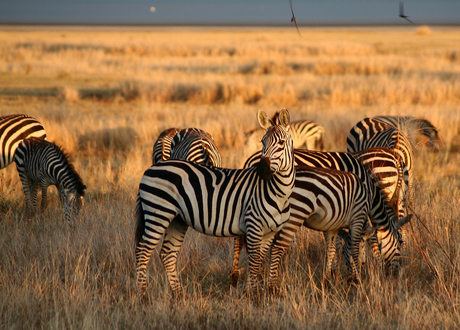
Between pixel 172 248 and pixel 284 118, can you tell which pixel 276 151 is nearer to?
pixel 284 118

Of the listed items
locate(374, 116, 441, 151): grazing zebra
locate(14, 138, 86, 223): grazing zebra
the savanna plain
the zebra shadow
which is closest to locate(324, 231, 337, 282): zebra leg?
the savanna plain

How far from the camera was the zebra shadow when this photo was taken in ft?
44.1

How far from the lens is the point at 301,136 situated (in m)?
12.6

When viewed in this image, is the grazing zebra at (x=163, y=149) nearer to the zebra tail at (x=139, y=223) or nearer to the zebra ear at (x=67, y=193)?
the zebra ear at (x=67, y=193)

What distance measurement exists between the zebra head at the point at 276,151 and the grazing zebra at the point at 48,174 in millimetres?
4359

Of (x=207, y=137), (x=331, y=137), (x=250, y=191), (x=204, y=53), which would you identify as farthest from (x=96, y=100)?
(x=204, y=53)

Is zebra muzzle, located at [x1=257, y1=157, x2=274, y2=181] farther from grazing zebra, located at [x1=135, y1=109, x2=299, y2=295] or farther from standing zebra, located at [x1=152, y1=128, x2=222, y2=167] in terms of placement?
Result: standing zebra, located at [x1=152, y1=128, x2=222, y2=167]

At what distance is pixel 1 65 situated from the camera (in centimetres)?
3145

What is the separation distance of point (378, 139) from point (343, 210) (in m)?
3.47

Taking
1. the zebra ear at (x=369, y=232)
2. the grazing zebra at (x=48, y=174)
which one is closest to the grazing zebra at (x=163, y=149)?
the grazing zebra at (x=48, y=174)

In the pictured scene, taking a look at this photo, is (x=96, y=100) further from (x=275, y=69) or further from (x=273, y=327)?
(x=273, y=327)

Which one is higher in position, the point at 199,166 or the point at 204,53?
the point at 204,53

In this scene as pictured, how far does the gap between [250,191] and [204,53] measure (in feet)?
135

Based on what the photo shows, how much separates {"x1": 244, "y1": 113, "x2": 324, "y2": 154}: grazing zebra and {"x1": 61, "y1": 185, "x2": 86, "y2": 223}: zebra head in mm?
5355
